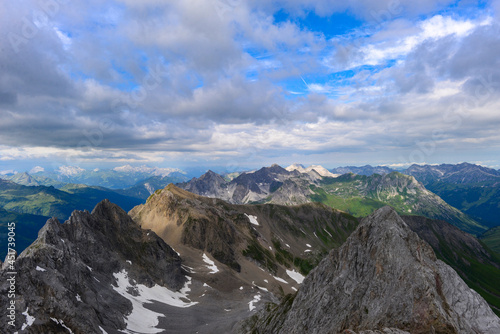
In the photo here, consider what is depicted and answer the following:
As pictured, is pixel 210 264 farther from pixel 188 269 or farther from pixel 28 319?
pixel 28 319

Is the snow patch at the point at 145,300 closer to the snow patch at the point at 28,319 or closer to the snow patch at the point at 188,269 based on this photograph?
the snow patch at the point at 188,269

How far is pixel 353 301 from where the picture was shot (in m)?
45.3

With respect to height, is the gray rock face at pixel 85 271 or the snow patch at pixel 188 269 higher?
the gray rock face at pixel 85 271

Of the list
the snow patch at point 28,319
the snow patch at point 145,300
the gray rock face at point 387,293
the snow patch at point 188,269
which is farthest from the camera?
the snow patch at point 188,269

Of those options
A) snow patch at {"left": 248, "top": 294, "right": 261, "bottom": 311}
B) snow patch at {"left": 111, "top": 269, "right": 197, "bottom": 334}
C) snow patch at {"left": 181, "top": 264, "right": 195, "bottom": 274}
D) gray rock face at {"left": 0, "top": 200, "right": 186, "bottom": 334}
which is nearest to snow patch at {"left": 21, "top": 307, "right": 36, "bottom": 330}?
gray rock face at {"left": 0, "top": 200, "right": 186, "bottom": 334}

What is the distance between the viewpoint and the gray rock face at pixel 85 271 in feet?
200

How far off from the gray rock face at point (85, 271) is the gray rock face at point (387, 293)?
173ft

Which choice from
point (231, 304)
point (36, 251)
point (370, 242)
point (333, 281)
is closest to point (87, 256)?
point (36, 251)

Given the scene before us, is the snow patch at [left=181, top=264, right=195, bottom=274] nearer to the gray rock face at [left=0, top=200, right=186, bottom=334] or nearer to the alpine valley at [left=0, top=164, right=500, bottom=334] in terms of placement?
the alpine valley at [left=0, top=164, right=500, bottom=334]

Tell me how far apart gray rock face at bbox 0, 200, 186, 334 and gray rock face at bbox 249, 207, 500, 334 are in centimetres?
5287

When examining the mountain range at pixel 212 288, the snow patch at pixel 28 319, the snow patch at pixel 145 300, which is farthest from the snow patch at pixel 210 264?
the snow patch at pixel 28 319

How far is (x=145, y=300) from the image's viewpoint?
10531 cm

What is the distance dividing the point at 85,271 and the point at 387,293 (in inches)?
3717

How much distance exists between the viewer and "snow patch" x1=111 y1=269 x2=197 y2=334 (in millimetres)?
87312
